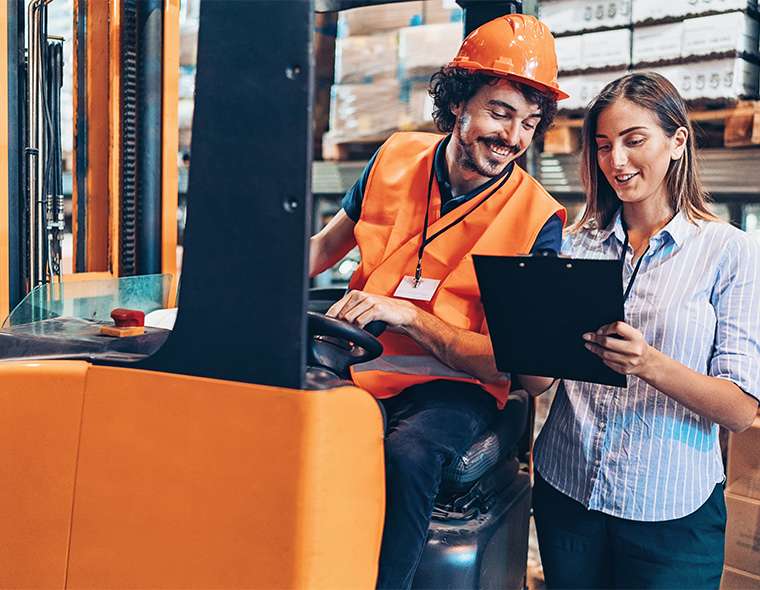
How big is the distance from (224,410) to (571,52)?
308cm

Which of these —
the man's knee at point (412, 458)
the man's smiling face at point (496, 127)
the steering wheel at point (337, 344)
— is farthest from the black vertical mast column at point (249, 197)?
the man's smiling face at point (496, 127)

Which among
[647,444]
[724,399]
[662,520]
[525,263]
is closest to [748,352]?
[724,399]

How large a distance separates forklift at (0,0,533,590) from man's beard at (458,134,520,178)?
74 cm

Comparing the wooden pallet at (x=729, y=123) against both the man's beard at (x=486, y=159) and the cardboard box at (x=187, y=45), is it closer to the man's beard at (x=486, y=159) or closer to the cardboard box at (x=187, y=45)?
the man's beard at (x=486, y=159)

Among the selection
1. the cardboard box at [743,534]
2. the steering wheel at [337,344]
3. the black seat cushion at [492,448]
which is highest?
the steering wheel at [337,344]

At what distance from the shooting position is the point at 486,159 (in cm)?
238

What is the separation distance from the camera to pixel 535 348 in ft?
6.05

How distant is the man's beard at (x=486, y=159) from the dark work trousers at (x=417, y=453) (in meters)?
Result: 0.62

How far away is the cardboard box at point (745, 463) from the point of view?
2.82m

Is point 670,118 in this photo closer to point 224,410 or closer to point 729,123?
point 224,410

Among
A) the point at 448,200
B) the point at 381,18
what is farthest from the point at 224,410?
the point at 381,18

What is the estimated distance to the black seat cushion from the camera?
2.06 metres

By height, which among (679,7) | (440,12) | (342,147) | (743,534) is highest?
(440,12)

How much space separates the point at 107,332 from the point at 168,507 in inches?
17.8
